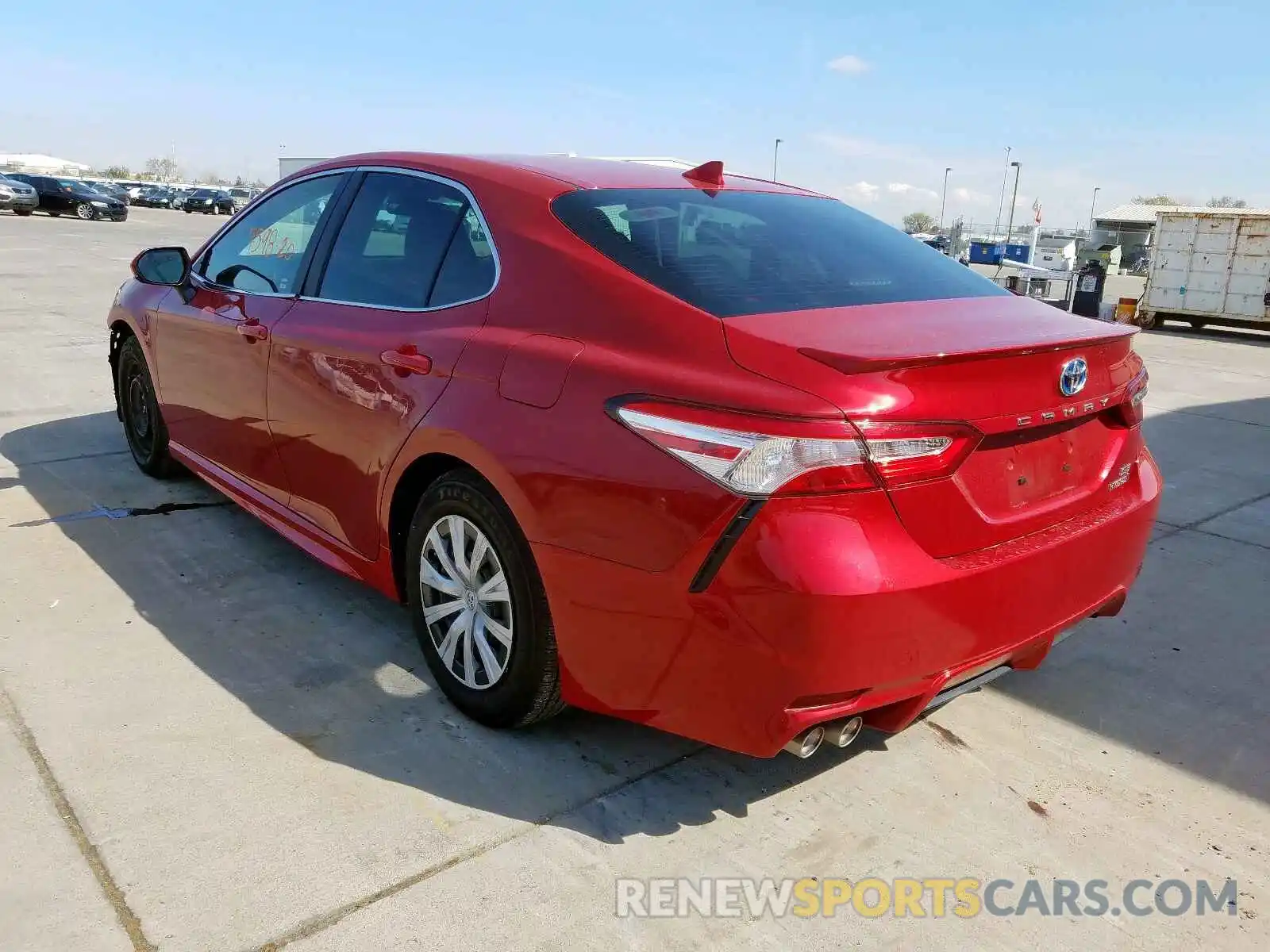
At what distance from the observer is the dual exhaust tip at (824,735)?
2285 mm

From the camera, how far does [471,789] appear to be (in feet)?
8.83

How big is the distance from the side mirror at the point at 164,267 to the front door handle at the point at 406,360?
6.60ft

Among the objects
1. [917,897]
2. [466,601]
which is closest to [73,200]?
[466,601]

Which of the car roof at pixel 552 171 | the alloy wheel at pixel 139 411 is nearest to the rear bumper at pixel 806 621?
the car roof at pixel 552 171

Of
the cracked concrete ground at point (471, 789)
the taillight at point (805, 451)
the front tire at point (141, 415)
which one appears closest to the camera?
the taillight at point (805, 451)

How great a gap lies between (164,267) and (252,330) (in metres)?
1.18

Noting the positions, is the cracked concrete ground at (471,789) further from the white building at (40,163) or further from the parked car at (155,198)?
the white building at (40,163)

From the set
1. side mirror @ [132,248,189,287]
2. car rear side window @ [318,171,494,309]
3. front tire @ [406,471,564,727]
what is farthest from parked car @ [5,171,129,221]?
front tire @ [406,471,564,727]

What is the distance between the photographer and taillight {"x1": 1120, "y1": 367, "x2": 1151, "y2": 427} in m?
2.82

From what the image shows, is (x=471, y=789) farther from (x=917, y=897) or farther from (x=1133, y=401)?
(x=1133, y=401)

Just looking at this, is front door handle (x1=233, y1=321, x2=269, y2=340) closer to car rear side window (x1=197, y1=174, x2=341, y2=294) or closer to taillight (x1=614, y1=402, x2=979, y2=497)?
car rear side window (x1=197, y1=174, x2=341, y2=294)

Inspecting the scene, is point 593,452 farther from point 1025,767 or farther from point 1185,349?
point 1185,349

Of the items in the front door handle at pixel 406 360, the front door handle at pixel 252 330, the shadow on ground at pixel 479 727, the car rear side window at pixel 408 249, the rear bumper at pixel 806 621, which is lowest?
the shadow on ground at pixel 479 727

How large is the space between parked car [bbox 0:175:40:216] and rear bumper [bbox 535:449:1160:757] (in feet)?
132
